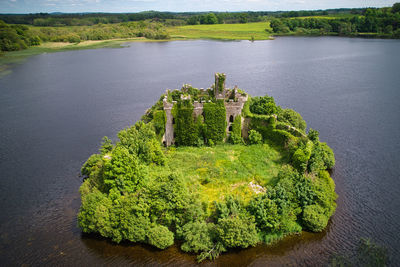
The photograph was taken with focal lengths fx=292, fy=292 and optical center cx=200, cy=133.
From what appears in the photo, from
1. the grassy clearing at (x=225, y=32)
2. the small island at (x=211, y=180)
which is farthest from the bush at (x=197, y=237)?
the grassy clearing at (x=225, y=32)

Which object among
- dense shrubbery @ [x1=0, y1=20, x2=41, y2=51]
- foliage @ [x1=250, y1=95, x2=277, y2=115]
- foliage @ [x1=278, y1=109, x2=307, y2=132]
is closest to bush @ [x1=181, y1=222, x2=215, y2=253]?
foliage @ [x1=250, y1=95, x2=277, y2=115]

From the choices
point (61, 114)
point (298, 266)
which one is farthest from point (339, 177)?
point (61, 114)

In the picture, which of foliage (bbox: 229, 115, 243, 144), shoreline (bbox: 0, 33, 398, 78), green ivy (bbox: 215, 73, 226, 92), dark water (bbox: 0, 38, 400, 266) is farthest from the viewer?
shoreline (bbox: 0, 33, 398, 78)

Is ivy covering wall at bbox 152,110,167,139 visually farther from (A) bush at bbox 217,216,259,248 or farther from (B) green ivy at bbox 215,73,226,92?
(A) bush at bbox 217,216,259,248

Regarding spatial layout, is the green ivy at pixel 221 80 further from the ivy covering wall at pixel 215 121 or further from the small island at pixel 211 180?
the ivy covering wall at pixel 215 121

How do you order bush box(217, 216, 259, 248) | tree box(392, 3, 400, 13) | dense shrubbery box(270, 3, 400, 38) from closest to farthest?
bush box(217, 216, 259, 248), dense shrubbery box(270, 3, 400, 38), tree box(392, 3, 400, 13)

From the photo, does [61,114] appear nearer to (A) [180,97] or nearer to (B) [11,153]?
(B) [11,153]

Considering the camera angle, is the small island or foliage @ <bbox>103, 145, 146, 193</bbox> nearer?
the small island
